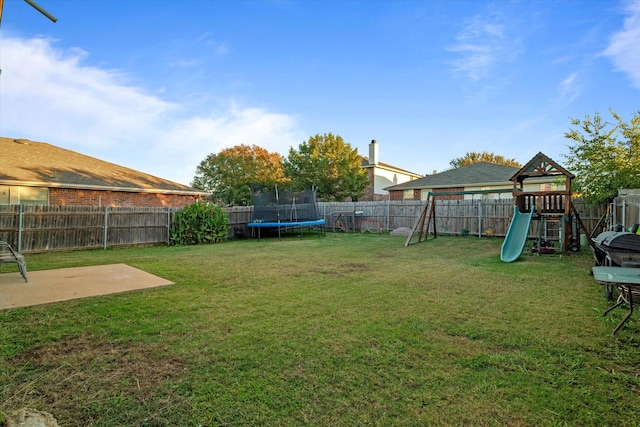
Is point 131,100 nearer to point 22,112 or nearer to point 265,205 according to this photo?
point 22,112

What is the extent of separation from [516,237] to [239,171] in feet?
81.2

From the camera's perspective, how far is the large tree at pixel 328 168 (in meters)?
24.8

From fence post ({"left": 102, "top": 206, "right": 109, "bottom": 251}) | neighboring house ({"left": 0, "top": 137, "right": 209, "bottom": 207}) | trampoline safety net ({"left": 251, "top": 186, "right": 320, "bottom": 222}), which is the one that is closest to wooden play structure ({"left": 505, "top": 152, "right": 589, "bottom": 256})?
trampoline safety net ({"left": 251, "top": 186, "right": 320, "bottom": 222})

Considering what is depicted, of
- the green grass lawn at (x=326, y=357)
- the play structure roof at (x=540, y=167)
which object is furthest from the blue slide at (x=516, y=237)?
the green grass lawn at (x=326, y=357)

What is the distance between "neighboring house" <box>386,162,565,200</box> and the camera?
701 inches

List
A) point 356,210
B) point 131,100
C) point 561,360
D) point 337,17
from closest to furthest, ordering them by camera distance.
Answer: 1. point 561,360
2. point 337,17
3. point 131,100
4. point 356,210

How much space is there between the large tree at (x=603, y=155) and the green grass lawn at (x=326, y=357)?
5774 millimetres

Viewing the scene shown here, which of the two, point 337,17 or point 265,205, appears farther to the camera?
point 265,205

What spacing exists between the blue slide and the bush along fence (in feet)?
4.17

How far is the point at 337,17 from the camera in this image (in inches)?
401

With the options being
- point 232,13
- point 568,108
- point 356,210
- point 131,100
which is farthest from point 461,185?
point 131,100

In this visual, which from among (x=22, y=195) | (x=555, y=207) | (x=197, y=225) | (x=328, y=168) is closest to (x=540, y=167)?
(x=555, y=207)

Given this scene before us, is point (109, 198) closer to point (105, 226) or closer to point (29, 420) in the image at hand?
point (105, 226)

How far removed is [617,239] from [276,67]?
38.6ft
